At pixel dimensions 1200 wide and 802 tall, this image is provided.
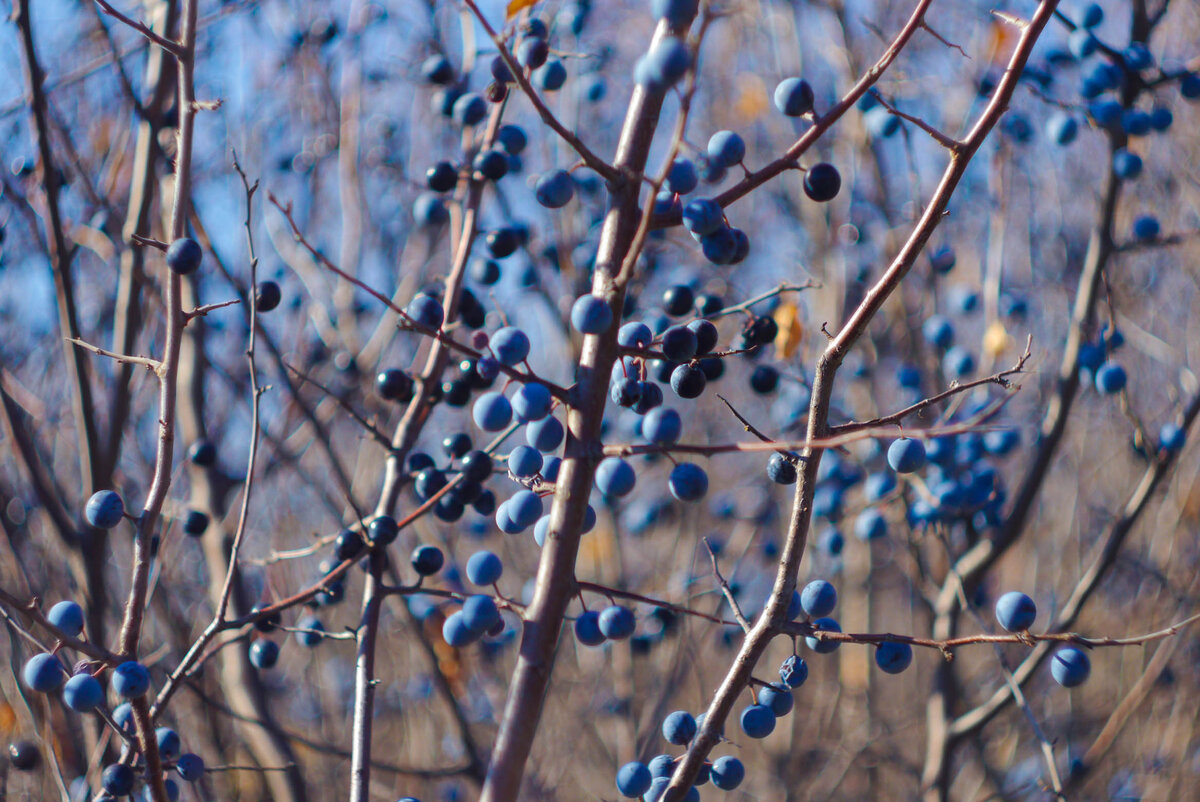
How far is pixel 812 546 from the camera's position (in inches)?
196

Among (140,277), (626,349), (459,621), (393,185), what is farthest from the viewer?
(393,185)

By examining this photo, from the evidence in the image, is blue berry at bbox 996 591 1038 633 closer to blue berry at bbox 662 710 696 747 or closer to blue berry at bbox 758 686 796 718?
blue berry at bbox 758 686 796 718

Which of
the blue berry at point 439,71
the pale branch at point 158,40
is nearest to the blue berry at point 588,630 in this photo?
the pale branch at point 158,40

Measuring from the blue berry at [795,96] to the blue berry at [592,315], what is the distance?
755 millimetres

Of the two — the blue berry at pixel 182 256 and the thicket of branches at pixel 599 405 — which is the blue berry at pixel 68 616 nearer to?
the thicket of branches at pixel 599 405

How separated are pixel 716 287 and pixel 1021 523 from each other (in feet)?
7.31

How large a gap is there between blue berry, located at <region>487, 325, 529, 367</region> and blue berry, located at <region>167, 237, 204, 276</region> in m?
0.86

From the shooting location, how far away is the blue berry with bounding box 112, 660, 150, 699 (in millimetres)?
2000

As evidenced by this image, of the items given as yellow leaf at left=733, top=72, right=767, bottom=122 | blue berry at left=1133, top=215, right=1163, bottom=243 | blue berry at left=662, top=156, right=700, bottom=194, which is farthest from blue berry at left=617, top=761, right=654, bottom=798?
yellow leaf at left=733, top=72, right=767, bottom=122

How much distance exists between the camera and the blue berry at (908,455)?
7.19 ft

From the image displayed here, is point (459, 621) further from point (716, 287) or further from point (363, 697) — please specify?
point (716, 287)

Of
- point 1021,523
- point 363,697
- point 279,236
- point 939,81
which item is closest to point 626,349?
point 363,697

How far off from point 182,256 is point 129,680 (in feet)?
3.44

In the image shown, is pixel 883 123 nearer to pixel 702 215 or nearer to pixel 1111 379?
pixel 1111 379
